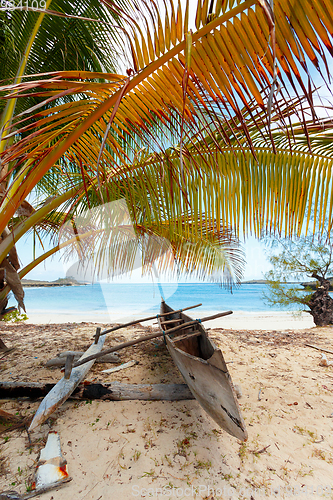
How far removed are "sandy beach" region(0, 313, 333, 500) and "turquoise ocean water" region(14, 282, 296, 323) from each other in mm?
15431

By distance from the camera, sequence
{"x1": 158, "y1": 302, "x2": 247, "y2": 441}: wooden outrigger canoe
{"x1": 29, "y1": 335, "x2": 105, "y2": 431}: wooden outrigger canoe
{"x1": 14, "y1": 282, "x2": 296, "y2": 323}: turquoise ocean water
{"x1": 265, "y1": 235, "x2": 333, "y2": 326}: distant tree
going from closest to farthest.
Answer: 1. {"x1": 158, "y1": 302, "x2": 247, "y2": 441}: wooden outrigger canoe
2. {"x1": 29, "y1": 335, "x2": 105, "y2": 431}: wooden outrigger canoe
3. {"x1": 265, "y1": 235, "x2": 333, "y2": 326}: distant tree
4. {"x1": 14, "y1": 282, "x2": 296, "y2": 323}: turquoise ocean water

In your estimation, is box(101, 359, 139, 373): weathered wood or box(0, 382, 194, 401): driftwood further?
box(101, 359, 139, 373): weathered wood

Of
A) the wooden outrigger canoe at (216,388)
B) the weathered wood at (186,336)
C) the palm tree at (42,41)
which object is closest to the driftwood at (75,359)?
the palm tree at (42,41)

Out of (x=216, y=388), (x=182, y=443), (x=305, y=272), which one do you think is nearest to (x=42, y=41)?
(x=216, y=388)

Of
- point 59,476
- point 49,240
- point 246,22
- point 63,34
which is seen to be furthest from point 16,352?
point 246,22

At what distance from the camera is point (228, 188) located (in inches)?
82.0

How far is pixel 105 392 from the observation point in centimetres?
263

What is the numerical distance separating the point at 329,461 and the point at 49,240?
16.2 ft

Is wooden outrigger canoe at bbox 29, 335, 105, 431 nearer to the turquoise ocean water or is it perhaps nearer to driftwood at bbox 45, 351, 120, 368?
driftwood at bbox 45, 351, 120, 368

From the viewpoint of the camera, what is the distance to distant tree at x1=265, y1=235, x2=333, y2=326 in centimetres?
700

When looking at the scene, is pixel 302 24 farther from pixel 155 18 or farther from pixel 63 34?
pixel 63 34

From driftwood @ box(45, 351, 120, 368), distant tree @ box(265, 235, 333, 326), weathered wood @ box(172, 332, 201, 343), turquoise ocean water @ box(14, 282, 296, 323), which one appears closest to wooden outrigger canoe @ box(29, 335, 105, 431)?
driftwood @ box(45, 351, 120, 368)

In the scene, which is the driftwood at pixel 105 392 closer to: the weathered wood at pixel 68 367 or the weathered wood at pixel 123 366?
the weathered wood at pixel 68 367

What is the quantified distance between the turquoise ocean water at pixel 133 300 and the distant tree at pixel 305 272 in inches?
466
